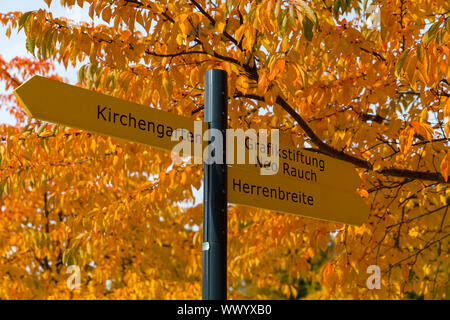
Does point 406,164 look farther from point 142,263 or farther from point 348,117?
point 142,263

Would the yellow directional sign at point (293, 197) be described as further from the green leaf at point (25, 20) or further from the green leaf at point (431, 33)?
the green leaf at point (25, 20)

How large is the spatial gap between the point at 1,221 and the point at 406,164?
299 inches

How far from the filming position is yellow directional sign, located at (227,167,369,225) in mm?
2906

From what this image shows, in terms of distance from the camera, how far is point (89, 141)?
199 inches

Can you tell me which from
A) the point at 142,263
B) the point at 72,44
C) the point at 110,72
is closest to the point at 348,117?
the point at 110,72

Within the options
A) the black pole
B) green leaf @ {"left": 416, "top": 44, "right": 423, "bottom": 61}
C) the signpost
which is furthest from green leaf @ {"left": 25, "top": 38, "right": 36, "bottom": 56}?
green leaf @ {"left": 416, "top": 44, "right": 423, "bottom": 61}

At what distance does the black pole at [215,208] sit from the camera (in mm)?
2518

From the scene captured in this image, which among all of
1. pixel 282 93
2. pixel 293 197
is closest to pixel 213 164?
pixel 293 197

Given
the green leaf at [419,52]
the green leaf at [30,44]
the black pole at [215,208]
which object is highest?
the green leaf at [30,44]

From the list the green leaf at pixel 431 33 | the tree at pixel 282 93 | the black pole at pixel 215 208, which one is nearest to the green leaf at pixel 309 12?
the tree at pixel 282 93

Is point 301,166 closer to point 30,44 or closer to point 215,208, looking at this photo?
point 215,208

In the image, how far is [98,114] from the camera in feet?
8.64

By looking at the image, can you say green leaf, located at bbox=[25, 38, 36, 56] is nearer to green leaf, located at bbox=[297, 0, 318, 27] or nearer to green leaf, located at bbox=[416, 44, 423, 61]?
green leaf, located at bbox=[297, 0, 318, 27]

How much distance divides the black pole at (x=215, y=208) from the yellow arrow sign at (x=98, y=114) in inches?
4.2
